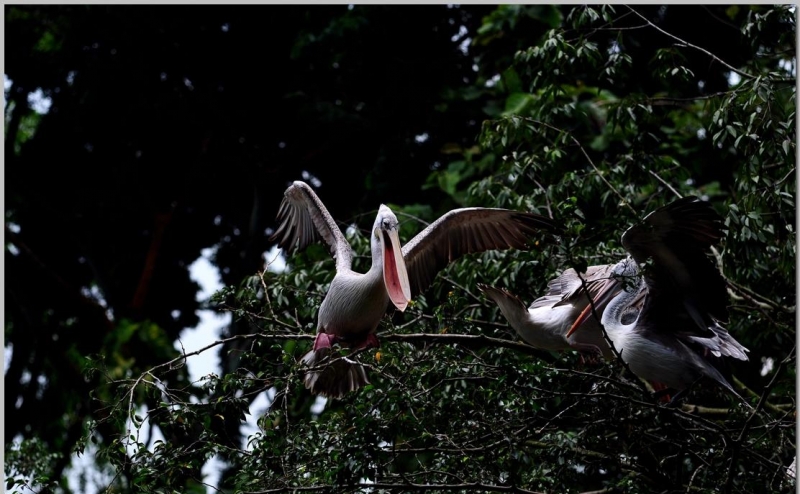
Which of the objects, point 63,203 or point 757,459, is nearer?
point 757,459

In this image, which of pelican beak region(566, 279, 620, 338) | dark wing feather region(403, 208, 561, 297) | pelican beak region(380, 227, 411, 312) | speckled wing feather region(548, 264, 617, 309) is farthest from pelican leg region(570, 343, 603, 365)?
pelican beak region(380, 227, 411, 312)

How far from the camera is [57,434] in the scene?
434 inches

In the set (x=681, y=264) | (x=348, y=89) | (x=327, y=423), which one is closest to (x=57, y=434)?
(x=348, y=89)

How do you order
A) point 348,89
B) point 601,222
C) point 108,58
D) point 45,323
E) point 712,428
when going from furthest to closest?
point 45,323
point 108,58
point 348,89
point 601,222
point 712,428

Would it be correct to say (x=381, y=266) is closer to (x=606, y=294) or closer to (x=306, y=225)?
(x=306, y=225)

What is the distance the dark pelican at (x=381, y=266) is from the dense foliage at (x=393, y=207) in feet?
0.63

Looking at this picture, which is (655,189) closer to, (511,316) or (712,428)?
(511,316)

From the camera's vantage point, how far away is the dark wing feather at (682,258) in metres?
4.51

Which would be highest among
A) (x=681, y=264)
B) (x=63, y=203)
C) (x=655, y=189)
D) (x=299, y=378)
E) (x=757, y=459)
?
(x=63, y=203)

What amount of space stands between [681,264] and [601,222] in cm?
138

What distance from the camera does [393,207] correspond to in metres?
7.38

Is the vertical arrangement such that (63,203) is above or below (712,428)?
above

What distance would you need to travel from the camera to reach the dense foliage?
4605 millimetres

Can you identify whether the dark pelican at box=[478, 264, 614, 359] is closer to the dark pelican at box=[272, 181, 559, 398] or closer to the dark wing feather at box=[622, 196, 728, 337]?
the dark pelican at box=[272, 181, 559, 398]
